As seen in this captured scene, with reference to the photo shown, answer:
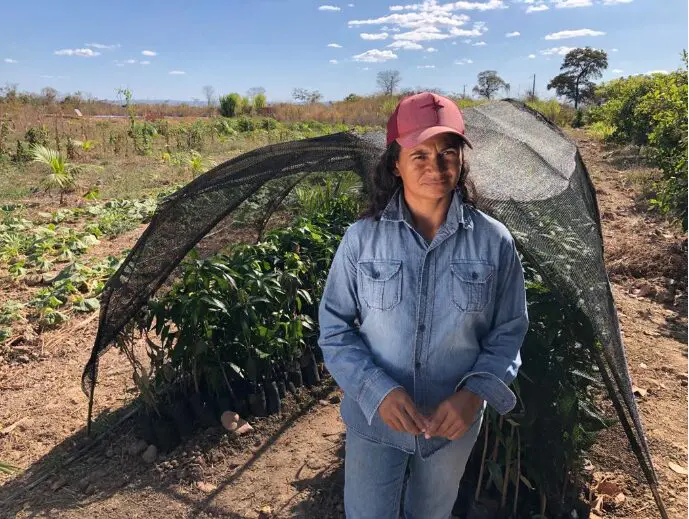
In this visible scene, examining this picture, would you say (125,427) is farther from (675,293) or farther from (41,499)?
(675,293)

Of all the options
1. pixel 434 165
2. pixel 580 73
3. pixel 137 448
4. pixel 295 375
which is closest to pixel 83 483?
pixel 137 448

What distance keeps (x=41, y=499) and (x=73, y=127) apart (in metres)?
17.6

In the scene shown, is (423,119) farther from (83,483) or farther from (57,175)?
(57,175)

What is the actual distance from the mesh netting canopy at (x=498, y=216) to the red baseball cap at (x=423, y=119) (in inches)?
19.5

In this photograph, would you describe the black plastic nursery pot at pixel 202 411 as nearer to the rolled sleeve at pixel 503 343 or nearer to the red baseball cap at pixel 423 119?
the rolled sleeve at pixel 503 343

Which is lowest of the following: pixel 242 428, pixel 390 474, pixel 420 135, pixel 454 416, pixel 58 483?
pixel 58 483

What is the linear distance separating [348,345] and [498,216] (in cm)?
96

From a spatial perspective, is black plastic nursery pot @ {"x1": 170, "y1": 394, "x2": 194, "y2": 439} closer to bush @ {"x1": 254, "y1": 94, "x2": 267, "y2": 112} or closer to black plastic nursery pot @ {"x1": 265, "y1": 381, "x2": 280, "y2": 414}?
black plastic nursery pot @ {"x1": 265, "y1": 381, "x2": 280, "y2": 414}

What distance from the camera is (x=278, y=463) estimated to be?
276 cm

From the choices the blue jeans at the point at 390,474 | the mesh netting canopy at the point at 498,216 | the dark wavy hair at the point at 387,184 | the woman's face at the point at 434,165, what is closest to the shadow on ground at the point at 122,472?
the mesh netting canopy at the point at 498,216

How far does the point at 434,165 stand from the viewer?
4.49 feet

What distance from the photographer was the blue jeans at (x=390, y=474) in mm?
1477

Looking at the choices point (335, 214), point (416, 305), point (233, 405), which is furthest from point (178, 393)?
point (416, 305)

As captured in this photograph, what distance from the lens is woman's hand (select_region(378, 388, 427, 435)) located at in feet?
4.37
